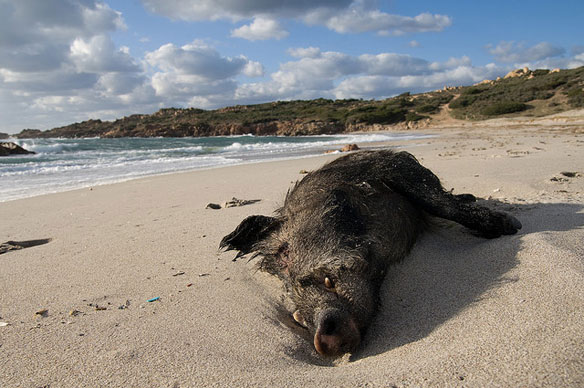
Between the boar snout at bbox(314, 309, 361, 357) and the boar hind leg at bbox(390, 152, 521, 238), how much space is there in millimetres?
1883

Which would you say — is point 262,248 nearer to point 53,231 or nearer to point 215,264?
point 215,264

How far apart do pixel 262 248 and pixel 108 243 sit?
2.39 meters

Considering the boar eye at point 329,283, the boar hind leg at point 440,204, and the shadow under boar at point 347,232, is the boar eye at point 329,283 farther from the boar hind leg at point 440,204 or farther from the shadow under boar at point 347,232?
the boar hind leg at point 440,204

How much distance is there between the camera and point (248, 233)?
357 centimetres

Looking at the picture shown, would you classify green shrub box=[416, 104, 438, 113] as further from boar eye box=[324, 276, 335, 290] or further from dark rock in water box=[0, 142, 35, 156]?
boar eye box=[324, 276, 335, 290]

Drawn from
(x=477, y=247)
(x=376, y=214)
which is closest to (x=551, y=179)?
(x=477, y=247)

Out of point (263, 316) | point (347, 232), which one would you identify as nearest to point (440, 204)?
point (347, 232)

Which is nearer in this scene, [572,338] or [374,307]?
[572,338]

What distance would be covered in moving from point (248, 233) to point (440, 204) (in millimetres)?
1840

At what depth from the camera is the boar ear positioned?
3512 mm

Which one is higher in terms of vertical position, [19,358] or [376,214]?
[376,214]

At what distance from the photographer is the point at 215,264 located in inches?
148

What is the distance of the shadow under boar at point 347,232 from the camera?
2.28m

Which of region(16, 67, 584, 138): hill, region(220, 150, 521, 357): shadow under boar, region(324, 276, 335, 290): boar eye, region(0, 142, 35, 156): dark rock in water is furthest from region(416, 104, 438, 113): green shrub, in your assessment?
region(324, 276, 335, 290): boar eye
